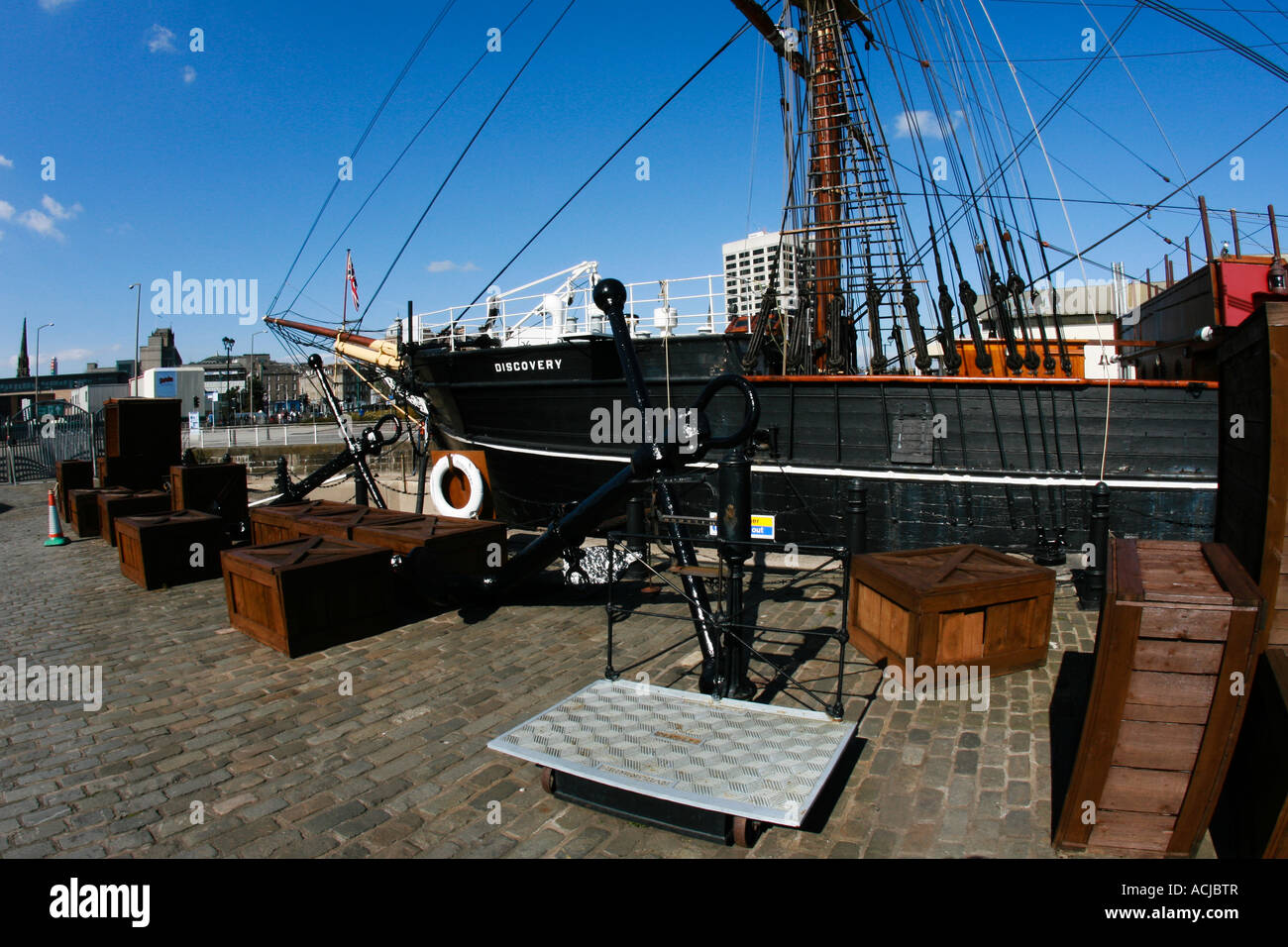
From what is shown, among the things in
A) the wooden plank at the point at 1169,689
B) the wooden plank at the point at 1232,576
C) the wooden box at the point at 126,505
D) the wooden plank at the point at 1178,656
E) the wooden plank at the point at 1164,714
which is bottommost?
the wooden plank at the point at 1164,714

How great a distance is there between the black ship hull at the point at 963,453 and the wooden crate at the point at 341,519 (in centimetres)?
216

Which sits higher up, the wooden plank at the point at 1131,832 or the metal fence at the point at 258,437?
the metal fence at the point at 258,437

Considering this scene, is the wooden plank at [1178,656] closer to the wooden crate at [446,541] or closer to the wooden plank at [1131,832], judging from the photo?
the wooden plank at [1131,832]

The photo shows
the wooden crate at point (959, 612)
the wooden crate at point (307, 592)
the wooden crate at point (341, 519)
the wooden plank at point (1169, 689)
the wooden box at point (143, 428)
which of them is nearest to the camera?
the wooden plank at point (1169, 689)

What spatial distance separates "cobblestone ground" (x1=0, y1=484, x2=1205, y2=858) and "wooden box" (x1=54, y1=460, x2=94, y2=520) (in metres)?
8.93

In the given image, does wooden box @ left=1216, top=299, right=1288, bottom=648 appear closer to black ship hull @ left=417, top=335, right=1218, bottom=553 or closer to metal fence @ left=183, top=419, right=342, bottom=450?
black ship hull @ left=417, top=335, right=1218, bottom=553

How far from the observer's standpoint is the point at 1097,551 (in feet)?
26.7

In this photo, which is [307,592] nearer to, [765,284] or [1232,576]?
[1232,576]

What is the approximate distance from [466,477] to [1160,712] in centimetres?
1139

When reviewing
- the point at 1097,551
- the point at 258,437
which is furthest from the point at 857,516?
the point at 258,437

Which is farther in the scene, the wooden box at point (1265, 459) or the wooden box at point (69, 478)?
the wooden box at point (69, 478)

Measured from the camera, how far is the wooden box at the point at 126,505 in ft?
38.2

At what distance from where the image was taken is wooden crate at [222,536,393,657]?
6.55 m

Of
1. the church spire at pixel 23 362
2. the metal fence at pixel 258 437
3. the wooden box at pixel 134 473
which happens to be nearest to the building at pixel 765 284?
the wooden box at pixel 134 473
